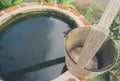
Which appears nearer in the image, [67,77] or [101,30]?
[101,30]

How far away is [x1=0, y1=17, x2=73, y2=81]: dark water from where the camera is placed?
270 inches

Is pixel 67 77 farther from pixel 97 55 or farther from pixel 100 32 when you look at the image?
pixel 100 32

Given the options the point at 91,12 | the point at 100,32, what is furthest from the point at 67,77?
the point at 91,12

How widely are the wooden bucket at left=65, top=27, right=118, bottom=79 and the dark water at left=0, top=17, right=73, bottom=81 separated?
0.57 meters

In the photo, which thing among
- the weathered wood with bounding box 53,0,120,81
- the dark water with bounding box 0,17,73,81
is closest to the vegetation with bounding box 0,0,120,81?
the dark water with bounding box 0,17,73,81

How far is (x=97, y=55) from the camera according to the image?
7.60 meters

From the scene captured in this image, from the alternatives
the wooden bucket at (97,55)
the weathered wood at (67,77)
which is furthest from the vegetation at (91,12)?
the weathered wood at (67,77)

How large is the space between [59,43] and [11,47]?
1.55 m

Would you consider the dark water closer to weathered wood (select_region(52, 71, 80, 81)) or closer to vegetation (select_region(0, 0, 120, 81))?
weathered wood (select_region(52, 71, 80, 81))

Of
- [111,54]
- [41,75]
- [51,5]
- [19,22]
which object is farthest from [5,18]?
[111,54]

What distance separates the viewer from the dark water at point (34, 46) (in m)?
6.87

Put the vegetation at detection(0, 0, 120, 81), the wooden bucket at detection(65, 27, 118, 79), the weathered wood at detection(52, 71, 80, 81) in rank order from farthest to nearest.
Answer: the vegetation at detection(0, 0, 120, 81)
the weathered wood at detection(52, 71, 80, 81)
the wooden bucket at detection(65, 27, 118, 79)

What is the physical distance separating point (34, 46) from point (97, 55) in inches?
81.7

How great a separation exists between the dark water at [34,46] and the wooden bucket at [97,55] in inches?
Answer: 22.3
